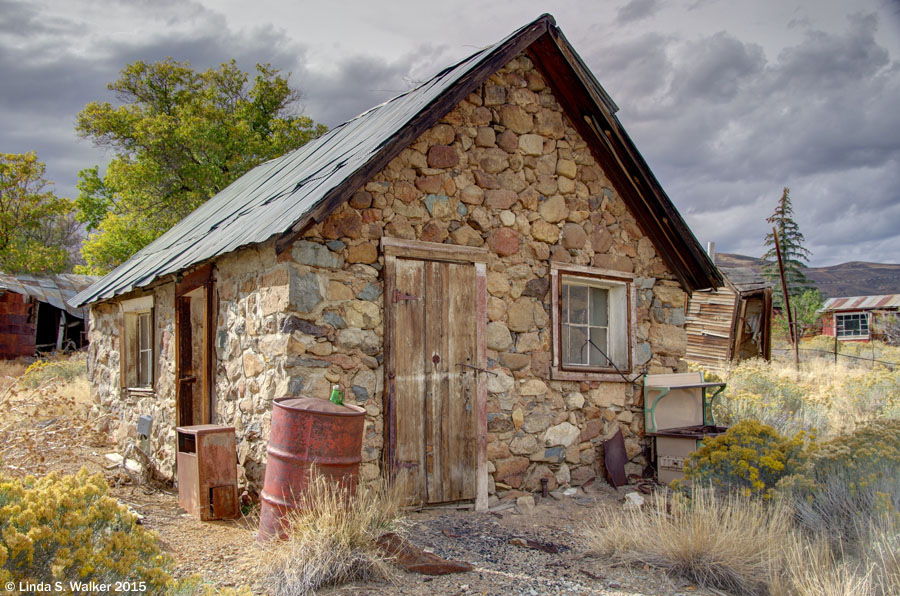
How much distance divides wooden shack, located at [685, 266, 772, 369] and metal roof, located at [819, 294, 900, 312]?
1940 centimetres

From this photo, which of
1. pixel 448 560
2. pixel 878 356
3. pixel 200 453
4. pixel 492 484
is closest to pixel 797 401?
pixel 492 484

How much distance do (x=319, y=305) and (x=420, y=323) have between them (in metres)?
1.02

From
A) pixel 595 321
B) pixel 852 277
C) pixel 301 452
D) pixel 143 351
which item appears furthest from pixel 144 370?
pixel 852 277

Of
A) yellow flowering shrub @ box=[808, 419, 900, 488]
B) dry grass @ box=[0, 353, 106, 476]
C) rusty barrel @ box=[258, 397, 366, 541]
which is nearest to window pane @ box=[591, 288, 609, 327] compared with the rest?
yellow flowering shrub @ box=[808, 419, 900, 488]

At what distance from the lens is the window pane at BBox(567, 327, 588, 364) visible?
26.7ft

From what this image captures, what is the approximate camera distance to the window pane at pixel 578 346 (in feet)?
26.7

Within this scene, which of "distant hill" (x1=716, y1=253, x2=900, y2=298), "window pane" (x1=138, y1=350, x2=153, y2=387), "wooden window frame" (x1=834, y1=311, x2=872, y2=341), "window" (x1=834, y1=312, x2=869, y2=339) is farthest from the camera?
"distant hill" (x1=716, y1=253, x2=900, y2=298)

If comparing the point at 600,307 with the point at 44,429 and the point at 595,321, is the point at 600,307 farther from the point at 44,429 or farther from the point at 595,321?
the point at 44,429

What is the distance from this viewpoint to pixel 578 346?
8.19 metres

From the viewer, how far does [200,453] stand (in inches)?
246

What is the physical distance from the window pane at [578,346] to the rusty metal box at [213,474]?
12.2 ft

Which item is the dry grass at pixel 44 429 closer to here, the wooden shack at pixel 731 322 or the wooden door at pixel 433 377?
the wooden door at pixel 433 377

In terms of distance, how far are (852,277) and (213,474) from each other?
9420 centimetres

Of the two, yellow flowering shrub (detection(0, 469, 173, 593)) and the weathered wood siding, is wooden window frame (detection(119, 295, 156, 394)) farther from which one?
the weathered wood siding
